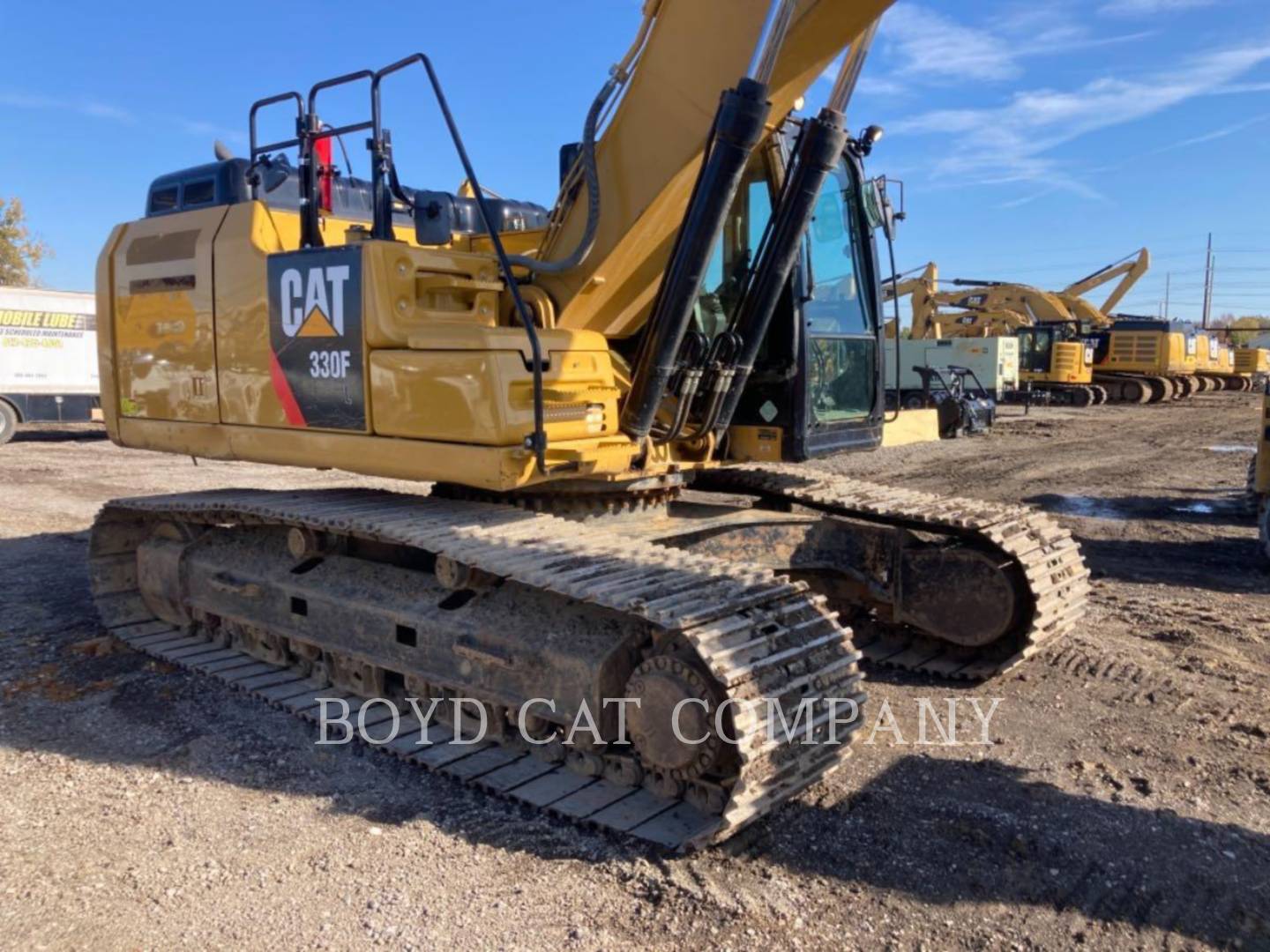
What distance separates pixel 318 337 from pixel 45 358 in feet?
59.1

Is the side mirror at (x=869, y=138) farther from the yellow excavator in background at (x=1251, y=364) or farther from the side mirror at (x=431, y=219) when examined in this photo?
the yellow excavator in background at (x=1251, y=364)

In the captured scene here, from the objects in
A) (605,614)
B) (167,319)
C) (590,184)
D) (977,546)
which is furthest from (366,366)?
(977,546)

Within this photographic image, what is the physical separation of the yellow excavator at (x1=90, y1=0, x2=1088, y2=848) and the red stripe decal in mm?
22

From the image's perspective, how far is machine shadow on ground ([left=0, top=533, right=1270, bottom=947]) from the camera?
332 cm

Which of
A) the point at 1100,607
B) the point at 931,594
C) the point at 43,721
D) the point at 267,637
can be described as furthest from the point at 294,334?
the point at 1100,607

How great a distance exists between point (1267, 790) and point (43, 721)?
216 inches

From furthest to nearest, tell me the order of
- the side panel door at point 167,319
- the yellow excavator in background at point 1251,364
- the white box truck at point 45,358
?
the yellow excavator in background at point 1251,364, the white box truck at point 45,358, the side panel door at point 167,319

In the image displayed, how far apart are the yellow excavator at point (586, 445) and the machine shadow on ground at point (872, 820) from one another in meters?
0.19

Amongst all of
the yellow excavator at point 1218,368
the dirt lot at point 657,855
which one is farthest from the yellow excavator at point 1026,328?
the dirt lot at point 657,855

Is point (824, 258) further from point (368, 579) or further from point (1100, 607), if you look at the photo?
point (1100, 607)

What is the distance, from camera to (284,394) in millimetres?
5023

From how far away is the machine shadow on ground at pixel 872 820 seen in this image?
3318 millimetres

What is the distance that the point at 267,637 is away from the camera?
5.48 meters

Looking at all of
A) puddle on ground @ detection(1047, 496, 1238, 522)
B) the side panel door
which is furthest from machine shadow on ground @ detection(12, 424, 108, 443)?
puddle on ground @ detection(1047, 496, 1238, 522)
